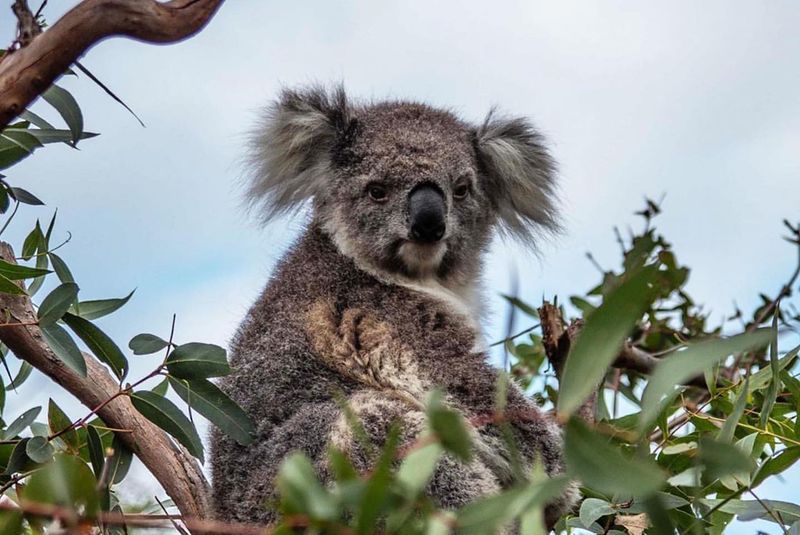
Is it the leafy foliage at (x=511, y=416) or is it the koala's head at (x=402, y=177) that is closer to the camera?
the leafy foliage at (x=511, y=416)

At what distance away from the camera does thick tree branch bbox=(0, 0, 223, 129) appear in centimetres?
224

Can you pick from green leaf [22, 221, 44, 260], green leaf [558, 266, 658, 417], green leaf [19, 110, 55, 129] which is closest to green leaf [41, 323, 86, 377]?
green leaf [22, 221, 44, 260]

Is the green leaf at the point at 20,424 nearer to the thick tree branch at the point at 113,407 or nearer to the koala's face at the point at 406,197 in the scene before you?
the thick tree branch at the point at 113,407

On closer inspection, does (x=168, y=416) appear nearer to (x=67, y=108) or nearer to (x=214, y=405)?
(x=214, y=405)

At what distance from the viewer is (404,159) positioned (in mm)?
4094

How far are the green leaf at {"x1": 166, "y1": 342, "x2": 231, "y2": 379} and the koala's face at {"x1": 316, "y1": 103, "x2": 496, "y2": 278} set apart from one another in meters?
1.22

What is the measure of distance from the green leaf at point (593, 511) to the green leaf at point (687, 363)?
143 centimetres

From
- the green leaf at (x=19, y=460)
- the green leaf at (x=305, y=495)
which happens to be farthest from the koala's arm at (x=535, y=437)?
the green leaf at (x=305, y=495)

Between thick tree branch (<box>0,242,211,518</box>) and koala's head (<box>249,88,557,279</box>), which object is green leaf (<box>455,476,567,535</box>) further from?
koala's head (<box>249,88,557,279</box>)

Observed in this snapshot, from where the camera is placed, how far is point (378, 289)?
3.96m

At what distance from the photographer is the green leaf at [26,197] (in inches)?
122

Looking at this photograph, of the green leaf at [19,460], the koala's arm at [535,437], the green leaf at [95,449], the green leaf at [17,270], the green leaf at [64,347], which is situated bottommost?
the green leaf at [19,460]

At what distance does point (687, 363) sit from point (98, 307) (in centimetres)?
228

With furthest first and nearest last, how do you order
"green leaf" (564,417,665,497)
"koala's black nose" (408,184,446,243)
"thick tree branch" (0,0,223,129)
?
"koala's black nose" (408,184,446,243) < "thick tree branch" (0,0,223,129) < "green leaf" (564,417,665,497)
